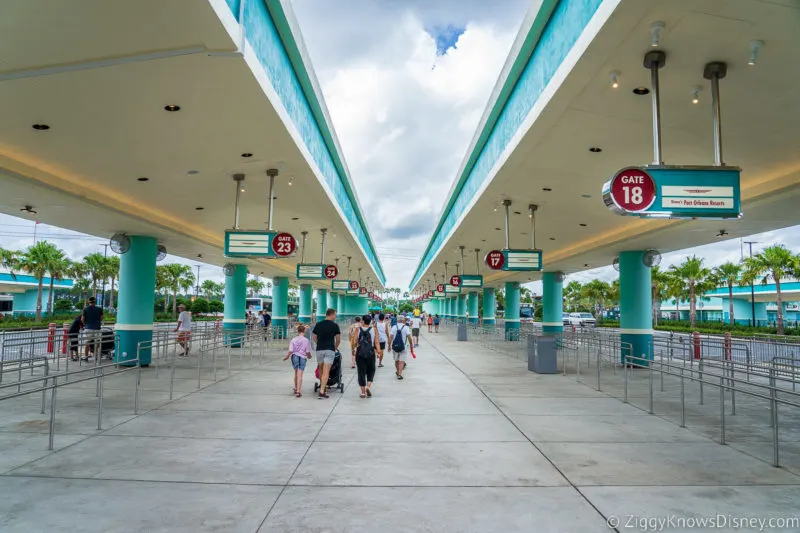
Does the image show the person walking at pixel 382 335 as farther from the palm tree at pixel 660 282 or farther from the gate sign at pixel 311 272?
the palm tree at pixel 660 282

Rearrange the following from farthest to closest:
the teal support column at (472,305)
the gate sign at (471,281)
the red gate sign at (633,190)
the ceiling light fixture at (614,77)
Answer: the teal support column at (472,305), the gate sign at (471,281), the ceiling light fixture at (614,77), the red gate sign at (633,190)

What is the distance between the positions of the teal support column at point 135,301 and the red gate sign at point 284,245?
6.55 m

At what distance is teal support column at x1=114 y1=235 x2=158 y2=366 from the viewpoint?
1684cm

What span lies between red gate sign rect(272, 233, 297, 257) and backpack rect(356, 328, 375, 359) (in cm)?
296

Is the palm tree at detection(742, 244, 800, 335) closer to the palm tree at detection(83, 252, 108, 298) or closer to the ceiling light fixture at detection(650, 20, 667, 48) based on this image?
the ceiling light fixture at detection(650, 20, 667, 48)

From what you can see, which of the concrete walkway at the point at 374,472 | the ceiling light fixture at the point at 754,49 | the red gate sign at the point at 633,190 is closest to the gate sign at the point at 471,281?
the concrete walkway at the point at 374,472

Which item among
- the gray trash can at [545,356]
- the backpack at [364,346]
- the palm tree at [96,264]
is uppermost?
the palm tree at [96,264]

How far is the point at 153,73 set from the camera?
6.68 metres

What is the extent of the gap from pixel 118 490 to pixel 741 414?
1100cm

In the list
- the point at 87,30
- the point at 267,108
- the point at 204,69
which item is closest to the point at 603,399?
the point at 267,108

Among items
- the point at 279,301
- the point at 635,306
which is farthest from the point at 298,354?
the point at 279,301

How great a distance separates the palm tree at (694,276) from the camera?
4950cm

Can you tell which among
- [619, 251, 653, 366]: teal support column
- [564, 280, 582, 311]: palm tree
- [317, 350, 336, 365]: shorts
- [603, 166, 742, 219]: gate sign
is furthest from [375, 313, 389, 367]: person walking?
[564, 280, 582, 311]: palm tree

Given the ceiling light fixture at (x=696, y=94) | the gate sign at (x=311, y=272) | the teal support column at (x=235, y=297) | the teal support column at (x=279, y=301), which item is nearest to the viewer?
the ceiling light fixture at (x=696, y=94)
